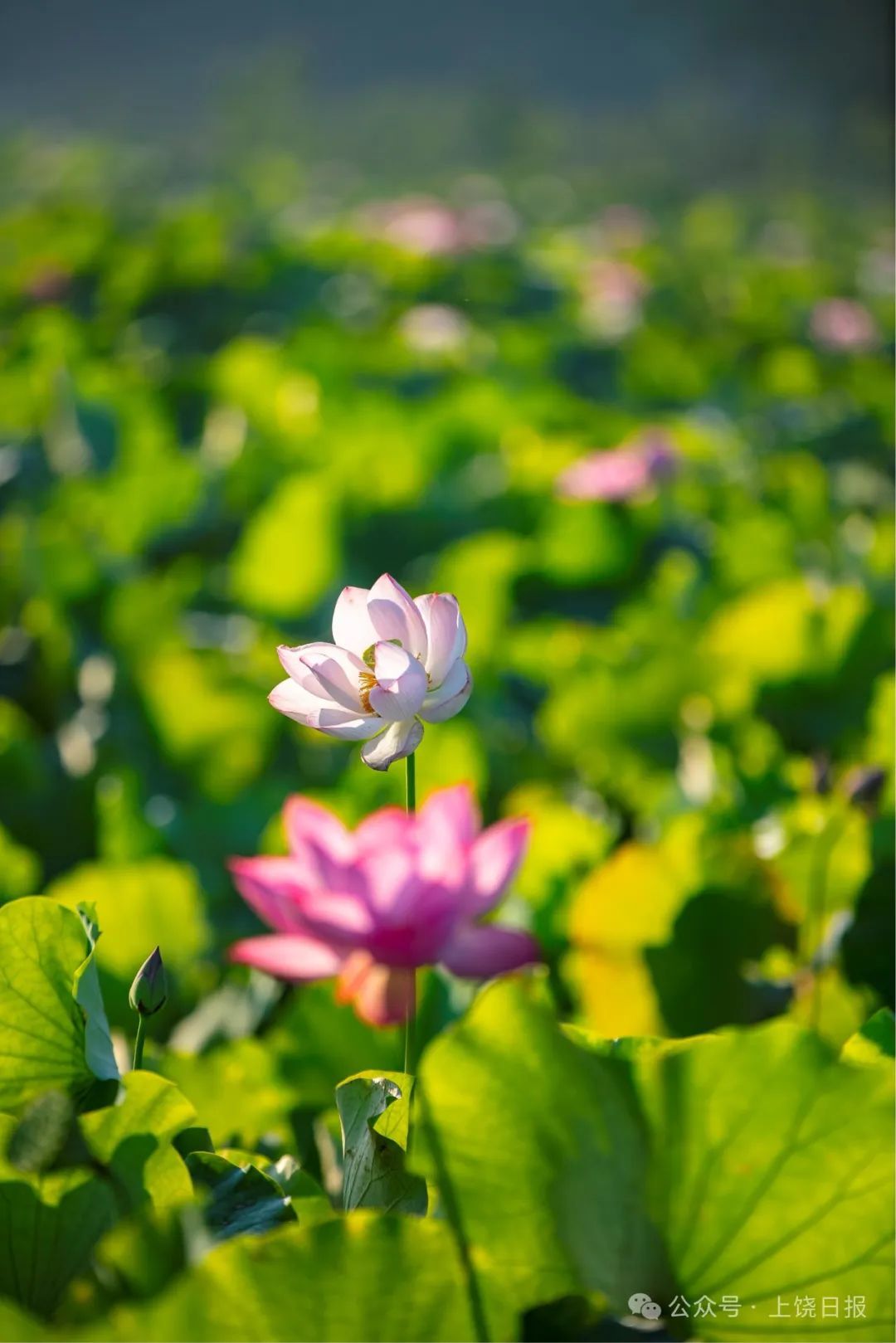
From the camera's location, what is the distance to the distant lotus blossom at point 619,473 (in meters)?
1.34

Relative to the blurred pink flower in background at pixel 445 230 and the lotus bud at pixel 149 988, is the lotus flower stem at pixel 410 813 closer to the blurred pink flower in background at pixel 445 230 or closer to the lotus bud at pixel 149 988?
the lotus bud at pixel 149 988

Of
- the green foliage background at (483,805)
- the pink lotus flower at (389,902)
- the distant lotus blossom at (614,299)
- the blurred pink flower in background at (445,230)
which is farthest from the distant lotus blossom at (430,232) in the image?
the pink lotus flower at (389,902)

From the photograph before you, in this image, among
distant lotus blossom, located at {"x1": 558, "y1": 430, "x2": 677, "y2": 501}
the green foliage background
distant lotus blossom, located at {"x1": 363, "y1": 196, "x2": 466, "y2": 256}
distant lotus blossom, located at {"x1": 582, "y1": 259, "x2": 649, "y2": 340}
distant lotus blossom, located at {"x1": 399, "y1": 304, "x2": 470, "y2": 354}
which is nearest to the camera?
the green foliage background

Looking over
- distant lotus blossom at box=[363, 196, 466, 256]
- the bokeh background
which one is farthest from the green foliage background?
distant lotus blossom at box=[363, 196, 466, 256]

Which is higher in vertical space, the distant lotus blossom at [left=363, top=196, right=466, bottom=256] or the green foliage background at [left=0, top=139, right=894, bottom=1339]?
the green foliage background at [left=0, top=139, right=894, bottom=1339]

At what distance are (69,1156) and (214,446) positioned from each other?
1.52 m

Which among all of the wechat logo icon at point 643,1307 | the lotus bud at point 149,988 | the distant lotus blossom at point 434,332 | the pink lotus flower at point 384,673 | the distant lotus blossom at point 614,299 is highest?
the pink lotus flower at point 384,673

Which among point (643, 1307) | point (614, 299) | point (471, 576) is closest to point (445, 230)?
point (614, 299)

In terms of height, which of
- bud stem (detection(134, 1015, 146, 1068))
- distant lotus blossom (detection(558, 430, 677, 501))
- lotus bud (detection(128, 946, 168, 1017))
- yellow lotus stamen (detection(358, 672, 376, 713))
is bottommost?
distant lotus blossom (detection(558, 430, 677, 501))

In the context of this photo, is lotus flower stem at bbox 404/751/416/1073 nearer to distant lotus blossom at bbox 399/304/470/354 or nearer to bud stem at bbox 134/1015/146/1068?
bud stem at bbox 134/1015/146/1068

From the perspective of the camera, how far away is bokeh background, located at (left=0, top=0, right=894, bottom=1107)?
2.23ft

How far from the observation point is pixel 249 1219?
375mm

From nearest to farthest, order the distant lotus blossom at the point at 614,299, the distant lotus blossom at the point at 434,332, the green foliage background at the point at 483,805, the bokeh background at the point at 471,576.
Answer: the green foliage background at the point at 483,805 < the bokeh background at the point at 471,576 < the distant lotus blossom at the point at 434,332 < the distant lotus blossom at the point at 614,299

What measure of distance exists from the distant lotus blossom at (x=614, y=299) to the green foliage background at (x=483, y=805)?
7 centimetres
